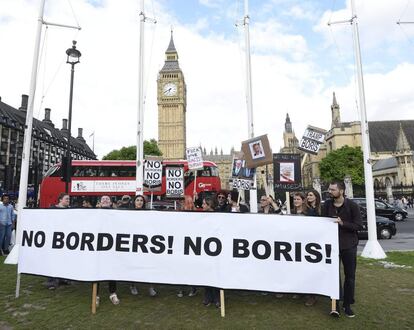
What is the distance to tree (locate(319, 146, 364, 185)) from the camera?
66.0m

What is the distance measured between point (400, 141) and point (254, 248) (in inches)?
3296

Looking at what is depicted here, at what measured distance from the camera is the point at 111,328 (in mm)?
4414

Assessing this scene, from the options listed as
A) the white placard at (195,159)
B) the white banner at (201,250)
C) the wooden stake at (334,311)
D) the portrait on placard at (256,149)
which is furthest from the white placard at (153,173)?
the wooden stake at (334,311)

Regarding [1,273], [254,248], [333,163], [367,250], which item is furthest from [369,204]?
[333,163]

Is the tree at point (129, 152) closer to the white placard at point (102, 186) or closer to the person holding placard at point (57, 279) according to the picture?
the white placard at point (102, 186)

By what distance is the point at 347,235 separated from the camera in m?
4.95

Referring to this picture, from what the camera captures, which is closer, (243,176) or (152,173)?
(243,176)

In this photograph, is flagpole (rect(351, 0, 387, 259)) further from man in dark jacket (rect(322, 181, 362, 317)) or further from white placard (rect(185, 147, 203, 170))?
white placard (rect(185, 147, 203, 170))

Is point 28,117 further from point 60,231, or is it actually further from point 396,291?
point 396,291

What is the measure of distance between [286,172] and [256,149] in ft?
3.81

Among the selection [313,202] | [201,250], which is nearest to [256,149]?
[313,202]

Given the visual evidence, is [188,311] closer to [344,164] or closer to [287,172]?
[287,172]

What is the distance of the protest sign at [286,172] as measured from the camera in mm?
7930

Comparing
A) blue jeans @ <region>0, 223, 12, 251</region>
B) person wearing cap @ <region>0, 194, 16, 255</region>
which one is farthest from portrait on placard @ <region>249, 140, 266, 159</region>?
blue jeans @ <region>0, 223, 12, 251</region>
